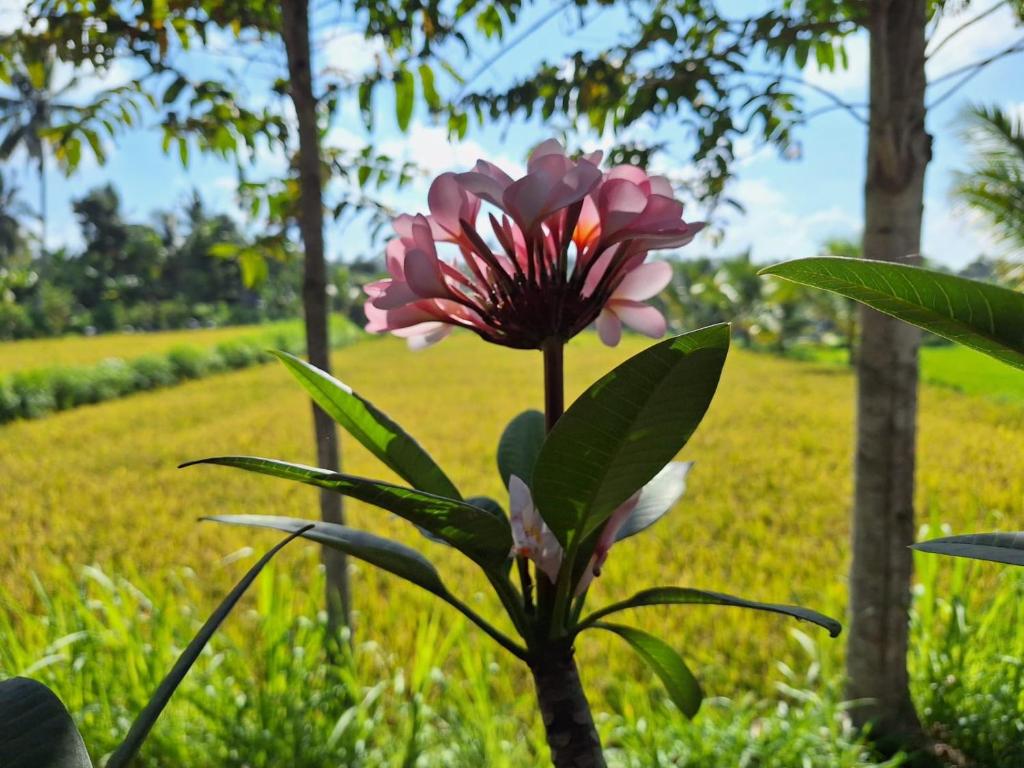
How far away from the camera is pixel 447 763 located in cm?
126

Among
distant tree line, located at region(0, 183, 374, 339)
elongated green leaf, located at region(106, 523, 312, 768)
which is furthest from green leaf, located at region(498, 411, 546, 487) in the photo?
distant tree line, located at region(0, 183, 374, 339)

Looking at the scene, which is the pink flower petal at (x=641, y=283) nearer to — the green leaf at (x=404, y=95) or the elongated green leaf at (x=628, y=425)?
the elongated green leaf at (x=628, y=425)

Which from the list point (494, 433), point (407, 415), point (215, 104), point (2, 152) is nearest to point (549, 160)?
point (215, 104)

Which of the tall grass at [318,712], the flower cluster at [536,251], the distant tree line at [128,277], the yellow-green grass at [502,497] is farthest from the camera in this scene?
the distant tree line at [128,277]

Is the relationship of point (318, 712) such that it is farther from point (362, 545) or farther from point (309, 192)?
point (362, 545)

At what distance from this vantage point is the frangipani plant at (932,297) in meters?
0.29

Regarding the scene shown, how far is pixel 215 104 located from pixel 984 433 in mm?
5325

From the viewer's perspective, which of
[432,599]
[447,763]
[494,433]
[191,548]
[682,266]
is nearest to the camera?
[447,763]

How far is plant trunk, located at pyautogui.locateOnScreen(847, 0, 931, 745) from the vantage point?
110 cm

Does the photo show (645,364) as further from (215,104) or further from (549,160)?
(215,104)

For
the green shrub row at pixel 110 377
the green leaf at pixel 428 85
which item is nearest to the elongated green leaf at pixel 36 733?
the green leaf at pixel 428 85

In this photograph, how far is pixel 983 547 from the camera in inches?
12.9

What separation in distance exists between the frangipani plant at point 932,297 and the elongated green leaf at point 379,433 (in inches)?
8.5

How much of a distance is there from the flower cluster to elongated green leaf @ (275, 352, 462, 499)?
48mm
